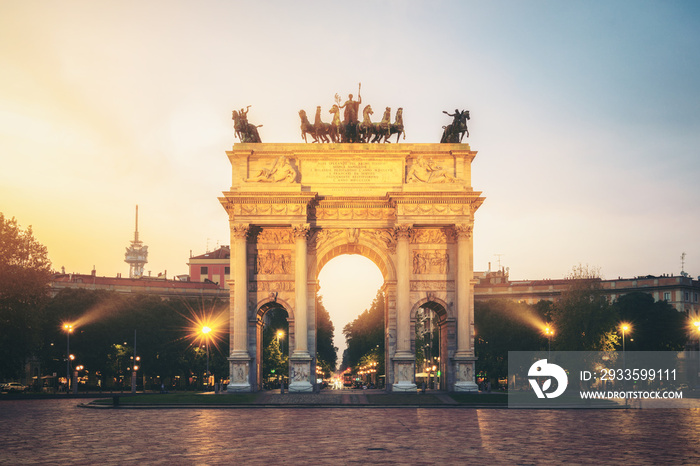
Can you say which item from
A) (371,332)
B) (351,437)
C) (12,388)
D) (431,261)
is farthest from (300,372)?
(371,332)

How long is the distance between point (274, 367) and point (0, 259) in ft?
127

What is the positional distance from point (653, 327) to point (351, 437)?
67737mm

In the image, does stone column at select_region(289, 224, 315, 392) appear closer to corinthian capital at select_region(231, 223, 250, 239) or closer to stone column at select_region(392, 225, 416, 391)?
corinthian capital at select_region(231, 223, 250, 239)

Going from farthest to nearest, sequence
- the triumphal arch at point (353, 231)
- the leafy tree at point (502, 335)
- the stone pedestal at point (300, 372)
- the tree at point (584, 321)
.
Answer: the leafy tree at point (502, 335)
the tree at point (584, 321)
the triumphal arch at point (353, 231)
the stone pedestal at point (300, 372)

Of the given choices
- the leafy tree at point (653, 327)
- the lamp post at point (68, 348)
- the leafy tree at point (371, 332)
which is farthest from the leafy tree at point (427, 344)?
the lamp post at point (68, 348)

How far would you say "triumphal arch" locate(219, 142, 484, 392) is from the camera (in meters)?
51.3

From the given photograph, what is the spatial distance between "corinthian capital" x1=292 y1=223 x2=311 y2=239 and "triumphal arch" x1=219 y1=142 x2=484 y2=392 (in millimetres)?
65

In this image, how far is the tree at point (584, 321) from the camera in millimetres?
66312

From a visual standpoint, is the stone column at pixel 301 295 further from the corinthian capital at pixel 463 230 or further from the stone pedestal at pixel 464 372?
the corinthian capital at pixel 463 230

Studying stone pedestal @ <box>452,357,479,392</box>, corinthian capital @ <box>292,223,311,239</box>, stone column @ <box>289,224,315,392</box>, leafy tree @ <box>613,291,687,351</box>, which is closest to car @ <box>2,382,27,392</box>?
stone column @ <box>289,224,315,392</box>

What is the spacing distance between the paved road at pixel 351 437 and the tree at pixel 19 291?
19.7 meters

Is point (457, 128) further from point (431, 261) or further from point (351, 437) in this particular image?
point (351, 437)

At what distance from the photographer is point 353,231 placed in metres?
52.7

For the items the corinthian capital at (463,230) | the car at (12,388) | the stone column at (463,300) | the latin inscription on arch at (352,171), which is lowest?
the car at (12,388)
